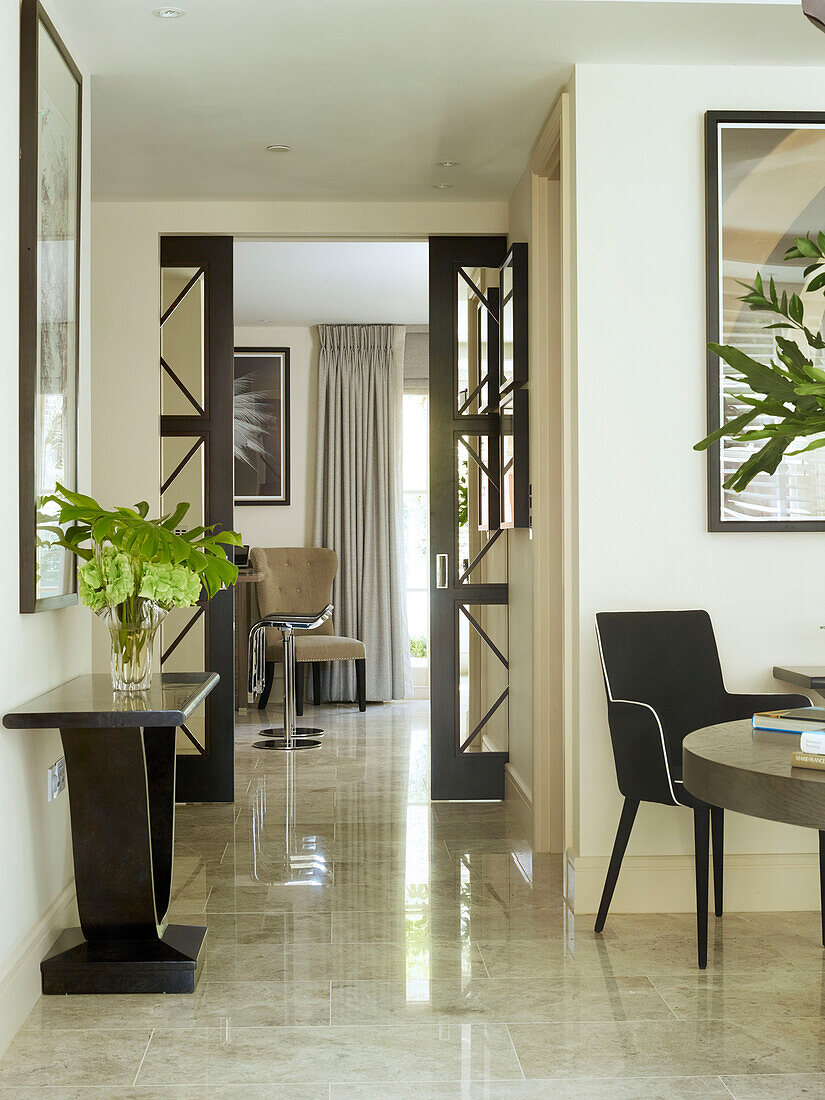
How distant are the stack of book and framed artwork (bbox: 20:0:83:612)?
71.3 inches

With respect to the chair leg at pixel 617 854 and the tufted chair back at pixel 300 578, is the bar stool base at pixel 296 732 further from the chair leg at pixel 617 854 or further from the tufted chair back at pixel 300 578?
the chair leg at pixel 617 854

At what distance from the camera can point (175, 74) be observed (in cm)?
351

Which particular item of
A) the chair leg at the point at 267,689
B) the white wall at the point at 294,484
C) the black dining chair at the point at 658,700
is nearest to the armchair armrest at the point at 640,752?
the black dining chair at the point at 658,700

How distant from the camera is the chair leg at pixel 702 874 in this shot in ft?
9.82

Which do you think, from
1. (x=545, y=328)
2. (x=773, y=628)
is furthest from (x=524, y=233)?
(x=773, y=628)

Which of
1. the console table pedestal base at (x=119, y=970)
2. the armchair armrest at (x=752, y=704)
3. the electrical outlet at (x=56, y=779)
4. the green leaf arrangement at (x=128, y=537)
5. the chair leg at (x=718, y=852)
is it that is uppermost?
the green leaf arrangement at (x=128, y=537)

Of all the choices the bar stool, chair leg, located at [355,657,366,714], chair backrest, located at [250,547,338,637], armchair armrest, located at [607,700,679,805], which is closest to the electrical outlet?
armchair armrest, located at [607,700,679,805]

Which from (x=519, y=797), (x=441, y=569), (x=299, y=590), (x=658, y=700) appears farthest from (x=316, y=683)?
(x=658, y=700)

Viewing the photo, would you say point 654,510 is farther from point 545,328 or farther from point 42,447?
point 42,447

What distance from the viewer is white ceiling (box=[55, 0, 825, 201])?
3.12m

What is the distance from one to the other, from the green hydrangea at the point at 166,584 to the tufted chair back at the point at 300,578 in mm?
4948

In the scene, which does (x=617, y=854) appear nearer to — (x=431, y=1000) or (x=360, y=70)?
(x=431, y=1000)

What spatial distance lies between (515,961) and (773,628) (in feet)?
4.44

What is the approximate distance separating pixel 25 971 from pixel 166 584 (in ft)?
3.36
